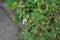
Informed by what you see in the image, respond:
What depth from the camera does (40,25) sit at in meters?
3.23

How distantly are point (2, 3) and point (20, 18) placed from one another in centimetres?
64

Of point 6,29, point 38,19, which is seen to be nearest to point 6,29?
point 6,29

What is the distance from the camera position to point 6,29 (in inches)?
145

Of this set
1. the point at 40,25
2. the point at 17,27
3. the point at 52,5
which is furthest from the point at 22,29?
the point at 52,5

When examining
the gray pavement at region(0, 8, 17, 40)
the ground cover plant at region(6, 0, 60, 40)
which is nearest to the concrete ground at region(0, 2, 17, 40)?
the gray pavement at region(0, 8, 17, 40)

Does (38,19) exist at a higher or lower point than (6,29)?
higher

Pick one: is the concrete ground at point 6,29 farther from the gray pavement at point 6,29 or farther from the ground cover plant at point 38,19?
the ground cover plant at point 38,19

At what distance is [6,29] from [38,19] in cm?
68

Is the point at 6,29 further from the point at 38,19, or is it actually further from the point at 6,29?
the point at 38,19

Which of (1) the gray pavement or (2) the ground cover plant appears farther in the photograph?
(1) the gray pavement

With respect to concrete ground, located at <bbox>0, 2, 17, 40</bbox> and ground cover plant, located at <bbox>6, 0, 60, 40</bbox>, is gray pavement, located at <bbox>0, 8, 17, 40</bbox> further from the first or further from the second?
ground cover plant, located at <bbox>6, 0, 60, 40</bbox>

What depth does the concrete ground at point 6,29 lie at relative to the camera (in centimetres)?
353

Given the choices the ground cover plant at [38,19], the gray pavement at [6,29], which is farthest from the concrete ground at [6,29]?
the ground cover plant at [38,19]

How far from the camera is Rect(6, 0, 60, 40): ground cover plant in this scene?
3.23 m
